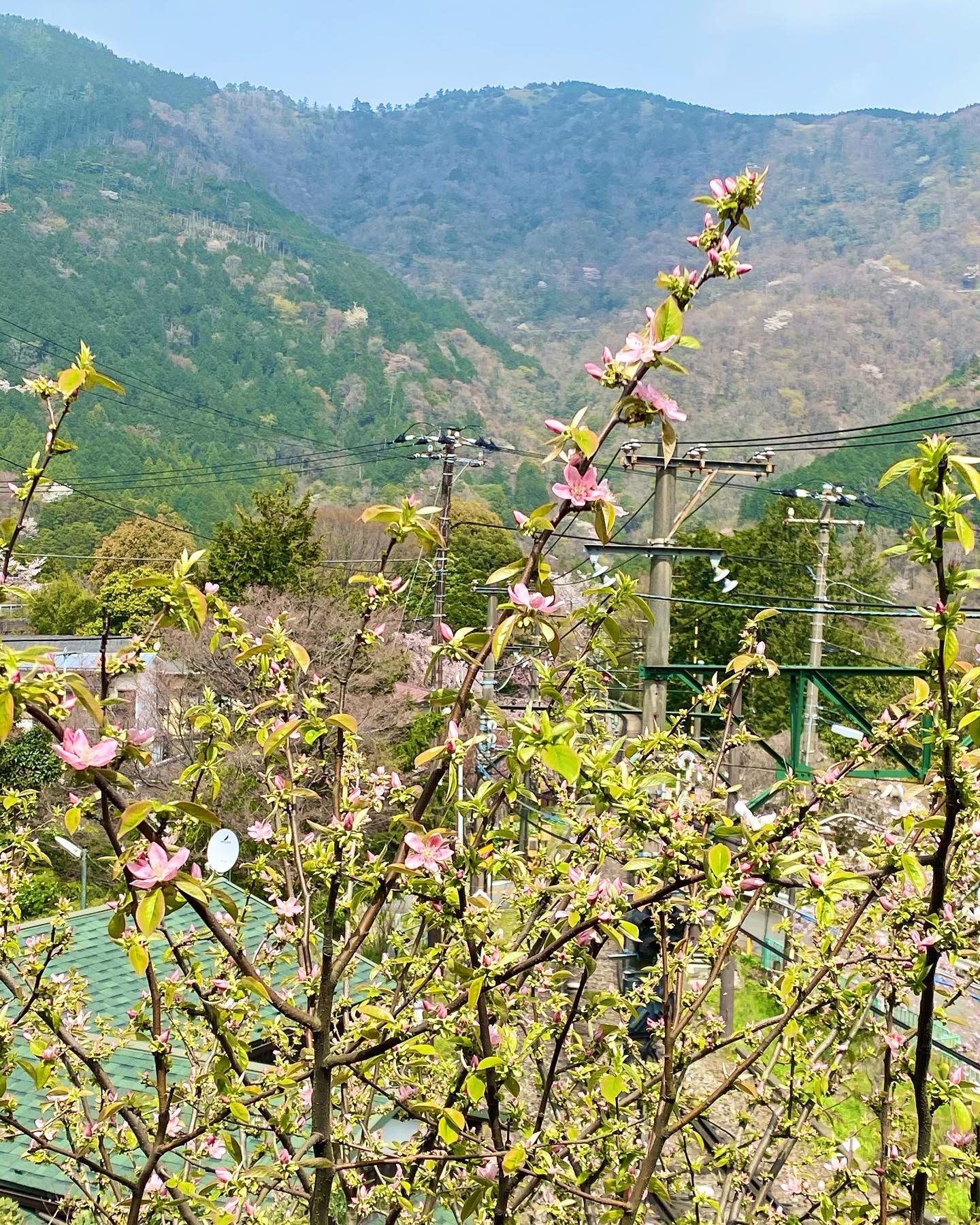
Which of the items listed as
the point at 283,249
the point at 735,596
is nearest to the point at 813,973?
the point at 735,596

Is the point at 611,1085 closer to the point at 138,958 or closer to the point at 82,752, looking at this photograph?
the point at 138,958

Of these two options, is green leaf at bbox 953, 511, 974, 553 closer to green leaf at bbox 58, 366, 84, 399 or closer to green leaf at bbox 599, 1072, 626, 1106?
green leaf at bbox 599, 1072, 626, 1106

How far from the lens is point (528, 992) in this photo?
8.16ft

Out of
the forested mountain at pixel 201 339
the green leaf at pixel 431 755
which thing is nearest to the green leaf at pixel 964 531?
the green leaf at pixel 431 755

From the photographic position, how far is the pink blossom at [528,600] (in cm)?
137

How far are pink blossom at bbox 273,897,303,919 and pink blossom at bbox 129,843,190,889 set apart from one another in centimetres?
88

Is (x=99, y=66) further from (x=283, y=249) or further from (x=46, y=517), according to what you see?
(x=46, y=517)

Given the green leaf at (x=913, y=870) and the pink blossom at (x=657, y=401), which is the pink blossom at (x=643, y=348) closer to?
the pink blossom at (x=657, y=401)

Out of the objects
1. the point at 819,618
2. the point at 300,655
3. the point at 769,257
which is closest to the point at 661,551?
the point at 300,655

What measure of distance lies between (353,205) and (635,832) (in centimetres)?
21392

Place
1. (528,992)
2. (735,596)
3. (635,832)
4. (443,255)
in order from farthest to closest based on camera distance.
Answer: (443,255)
(735,596)
(528,992)
(635,832)

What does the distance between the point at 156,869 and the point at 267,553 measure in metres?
18.1

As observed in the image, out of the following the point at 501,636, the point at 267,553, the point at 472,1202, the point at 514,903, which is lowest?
the point at 267,553

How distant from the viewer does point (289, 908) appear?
2.14 meters
